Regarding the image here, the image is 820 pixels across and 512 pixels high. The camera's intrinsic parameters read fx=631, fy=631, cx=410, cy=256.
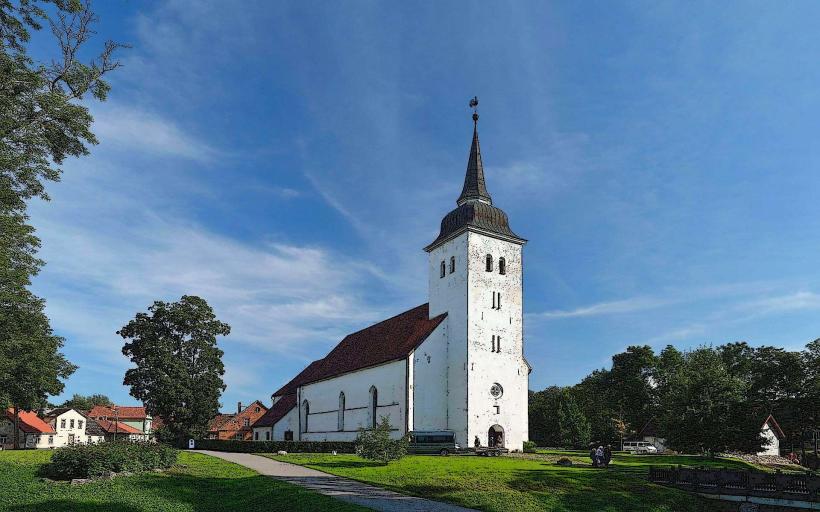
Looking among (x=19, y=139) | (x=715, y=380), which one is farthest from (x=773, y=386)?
(x=19, y=139)

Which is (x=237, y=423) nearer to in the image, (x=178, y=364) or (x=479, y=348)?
(x=178, y=364)

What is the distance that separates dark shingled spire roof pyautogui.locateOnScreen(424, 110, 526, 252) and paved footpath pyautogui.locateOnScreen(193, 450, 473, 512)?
70.4 ft

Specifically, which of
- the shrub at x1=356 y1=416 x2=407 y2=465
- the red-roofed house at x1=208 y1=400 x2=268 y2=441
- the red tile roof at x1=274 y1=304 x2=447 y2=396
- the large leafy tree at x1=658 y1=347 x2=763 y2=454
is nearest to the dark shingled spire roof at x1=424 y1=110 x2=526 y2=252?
the red tile roof at x1=274 y1=304 x2=447 y2=396

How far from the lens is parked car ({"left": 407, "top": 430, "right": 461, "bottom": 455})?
120 feet

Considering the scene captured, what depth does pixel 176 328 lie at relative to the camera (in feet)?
161

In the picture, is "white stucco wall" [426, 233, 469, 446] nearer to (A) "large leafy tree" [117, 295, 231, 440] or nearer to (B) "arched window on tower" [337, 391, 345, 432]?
(B) "arched window on tower" [337, 391, 345, 432]

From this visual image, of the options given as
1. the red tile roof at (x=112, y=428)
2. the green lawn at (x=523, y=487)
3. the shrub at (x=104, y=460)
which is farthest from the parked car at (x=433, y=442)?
the red tile roof at (x=112, y=428)

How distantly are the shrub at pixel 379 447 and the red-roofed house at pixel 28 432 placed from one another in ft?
178

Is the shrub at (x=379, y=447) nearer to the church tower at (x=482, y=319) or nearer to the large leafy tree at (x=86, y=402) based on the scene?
the church tower at (x=482, y=319)

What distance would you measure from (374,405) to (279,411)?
19104mm

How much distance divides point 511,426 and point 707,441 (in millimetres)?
12215

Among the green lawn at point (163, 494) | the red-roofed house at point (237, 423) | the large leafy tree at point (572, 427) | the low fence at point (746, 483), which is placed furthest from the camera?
the red-roofed house at point (237, 423)

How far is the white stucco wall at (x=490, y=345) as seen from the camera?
40.2 meters

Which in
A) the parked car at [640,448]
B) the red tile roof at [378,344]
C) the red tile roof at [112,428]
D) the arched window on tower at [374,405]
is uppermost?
the red tile roof at [378,344]
